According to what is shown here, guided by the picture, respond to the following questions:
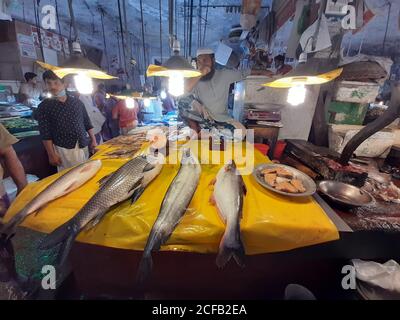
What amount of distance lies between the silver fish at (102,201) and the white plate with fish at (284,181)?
1.09 m

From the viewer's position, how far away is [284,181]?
178cm

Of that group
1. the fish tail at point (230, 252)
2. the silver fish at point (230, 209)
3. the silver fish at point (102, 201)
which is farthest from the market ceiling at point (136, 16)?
the fish tail at point (230, 252)

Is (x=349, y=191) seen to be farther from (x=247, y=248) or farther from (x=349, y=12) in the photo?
(x=349, y=12)

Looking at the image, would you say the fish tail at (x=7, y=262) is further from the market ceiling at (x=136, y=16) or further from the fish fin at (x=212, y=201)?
the market ceiling at (x=136, y=16)

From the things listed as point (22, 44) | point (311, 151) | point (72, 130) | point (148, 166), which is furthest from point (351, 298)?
point (22, 44)

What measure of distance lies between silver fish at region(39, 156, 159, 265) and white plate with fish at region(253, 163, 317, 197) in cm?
109

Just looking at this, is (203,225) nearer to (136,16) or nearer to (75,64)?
(75,64)

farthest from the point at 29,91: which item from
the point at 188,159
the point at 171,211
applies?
the point at 171,211

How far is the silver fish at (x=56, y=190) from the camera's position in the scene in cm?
140

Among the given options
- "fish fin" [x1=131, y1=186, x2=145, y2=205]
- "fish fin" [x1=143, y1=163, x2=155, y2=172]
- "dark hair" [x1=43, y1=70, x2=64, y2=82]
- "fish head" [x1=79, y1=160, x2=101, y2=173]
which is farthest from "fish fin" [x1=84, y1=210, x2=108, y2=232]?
"dark hair" [x1=43, y1=70, x2=64, y2=82]

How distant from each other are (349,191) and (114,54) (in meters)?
13.0

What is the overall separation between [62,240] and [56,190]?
526 mm

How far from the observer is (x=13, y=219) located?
4.62ft

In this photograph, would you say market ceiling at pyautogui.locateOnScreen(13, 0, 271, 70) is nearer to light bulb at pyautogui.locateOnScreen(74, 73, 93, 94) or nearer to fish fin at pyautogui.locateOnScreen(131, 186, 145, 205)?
light bulb at pyautogui.locateOnScreen(74, 73, 93, 94)
